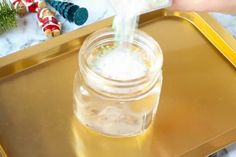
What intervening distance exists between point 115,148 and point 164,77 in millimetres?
148

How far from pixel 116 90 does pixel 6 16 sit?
28 cm

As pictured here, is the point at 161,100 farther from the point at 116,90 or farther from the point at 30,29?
the point at 30,29

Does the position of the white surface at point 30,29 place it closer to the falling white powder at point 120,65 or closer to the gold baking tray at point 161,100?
the gold baking tray at point 161,100

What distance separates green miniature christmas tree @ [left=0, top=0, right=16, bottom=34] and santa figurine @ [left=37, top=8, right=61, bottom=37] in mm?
45

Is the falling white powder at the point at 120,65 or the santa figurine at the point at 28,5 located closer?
the falling white powder at the point at 120,65

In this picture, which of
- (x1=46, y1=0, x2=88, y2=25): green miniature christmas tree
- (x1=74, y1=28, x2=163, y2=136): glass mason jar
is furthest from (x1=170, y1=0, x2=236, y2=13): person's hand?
(x1=46, y1=0, x2=88, y2=25): green miniature christmas tree

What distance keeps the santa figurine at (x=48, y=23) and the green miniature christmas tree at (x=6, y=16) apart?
45 mm

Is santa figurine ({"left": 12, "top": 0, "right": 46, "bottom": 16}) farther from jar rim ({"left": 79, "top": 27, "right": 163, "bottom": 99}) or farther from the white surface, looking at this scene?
jar rim ({"left": 79, "top": 27, "right": 163, "bottom": 99})

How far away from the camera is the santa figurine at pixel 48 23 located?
31.4 inches

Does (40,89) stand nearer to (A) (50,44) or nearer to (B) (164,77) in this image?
(A) (50,44)

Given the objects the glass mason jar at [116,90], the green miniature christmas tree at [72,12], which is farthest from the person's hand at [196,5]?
the green miniature christmas tree at [72,12]

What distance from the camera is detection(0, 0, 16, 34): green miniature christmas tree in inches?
30.9

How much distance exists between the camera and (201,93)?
28.0 inches

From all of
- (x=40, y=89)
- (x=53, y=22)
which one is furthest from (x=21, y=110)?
(x=53, y=22)
